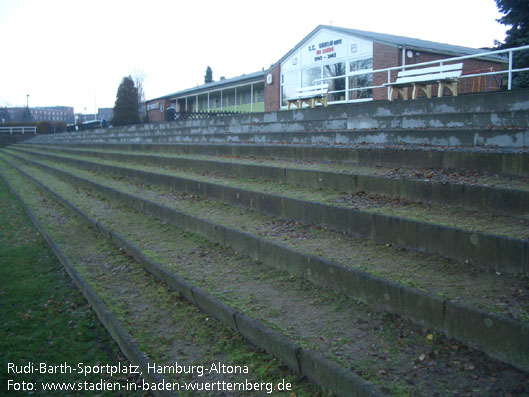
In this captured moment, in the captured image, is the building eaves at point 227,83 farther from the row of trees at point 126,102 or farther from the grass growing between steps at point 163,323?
the grass growing between steps at point 163,323

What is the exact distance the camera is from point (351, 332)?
287 centimetres

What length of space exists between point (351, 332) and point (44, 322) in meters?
3.06

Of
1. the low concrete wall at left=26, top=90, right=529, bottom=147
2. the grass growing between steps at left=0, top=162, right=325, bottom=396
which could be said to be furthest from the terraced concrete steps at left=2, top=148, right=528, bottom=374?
the low concrete wall at left=26, top=90, right=529, bottom=147

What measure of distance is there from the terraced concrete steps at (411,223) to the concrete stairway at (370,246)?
1cm

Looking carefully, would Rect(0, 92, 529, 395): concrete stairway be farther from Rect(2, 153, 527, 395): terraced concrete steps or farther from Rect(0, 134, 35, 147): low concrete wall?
Rect(0, 134, 35, 147): low concrete wall

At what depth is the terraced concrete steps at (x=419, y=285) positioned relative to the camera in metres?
2.41

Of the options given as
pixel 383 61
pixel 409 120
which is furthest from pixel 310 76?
pixel 409 120

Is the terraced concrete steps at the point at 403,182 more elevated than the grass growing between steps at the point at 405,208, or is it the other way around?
the terraced concrete steps at the point at 403,182

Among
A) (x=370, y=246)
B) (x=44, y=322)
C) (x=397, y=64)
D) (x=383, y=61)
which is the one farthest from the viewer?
(x=383, y=61)

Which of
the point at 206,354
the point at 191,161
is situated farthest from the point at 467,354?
the point at 191,161

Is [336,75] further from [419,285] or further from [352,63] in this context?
[419,285]

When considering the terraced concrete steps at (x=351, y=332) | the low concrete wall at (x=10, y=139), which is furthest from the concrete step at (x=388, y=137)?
the low concrete wall at (x=10, y=139)

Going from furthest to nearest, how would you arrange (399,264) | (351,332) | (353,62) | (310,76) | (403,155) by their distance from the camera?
1. (310,76)
2. (353,62)
3. (403,155)
4. (399,264)
5. (351,332)

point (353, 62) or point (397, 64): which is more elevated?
point (353, 62)
